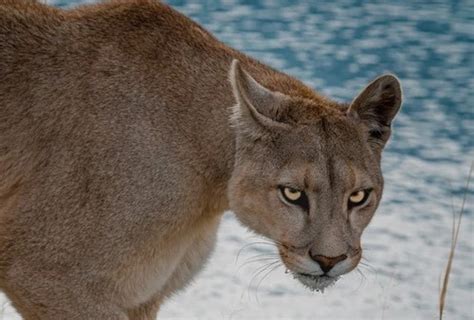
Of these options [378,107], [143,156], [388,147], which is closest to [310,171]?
[378,107]

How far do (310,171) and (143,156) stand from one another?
845 millimetres

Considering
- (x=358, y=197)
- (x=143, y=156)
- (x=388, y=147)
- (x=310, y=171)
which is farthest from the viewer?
(x=388, y=147)

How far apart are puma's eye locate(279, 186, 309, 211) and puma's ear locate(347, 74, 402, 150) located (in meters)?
0.56

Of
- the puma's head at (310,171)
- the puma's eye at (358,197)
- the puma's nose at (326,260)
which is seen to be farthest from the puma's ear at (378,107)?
the puma's nose at (326,260)

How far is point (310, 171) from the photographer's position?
633 centimetres

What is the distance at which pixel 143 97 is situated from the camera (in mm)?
6707

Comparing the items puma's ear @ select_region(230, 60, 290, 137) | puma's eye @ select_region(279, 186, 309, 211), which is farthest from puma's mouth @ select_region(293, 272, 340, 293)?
puma's ear @ select_region(230, 60, 290, 137)

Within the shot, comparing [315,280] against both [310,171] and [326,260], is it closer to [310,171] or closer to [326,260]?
[326,260]

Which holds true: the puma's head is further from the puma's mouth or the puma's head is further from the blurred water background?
the blurred water background

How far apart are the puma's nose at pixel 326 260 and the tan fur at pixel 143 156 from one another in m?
0.05

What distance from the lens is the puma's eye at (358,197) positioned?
6.40m

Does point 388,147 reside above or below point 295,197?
below

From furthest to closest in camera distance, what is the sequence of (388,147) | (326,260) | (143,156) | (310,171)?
(388,147) → (143,156) → (310,171) → (326,260)

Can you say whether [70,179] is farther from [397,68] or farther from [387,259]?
[397,68]
